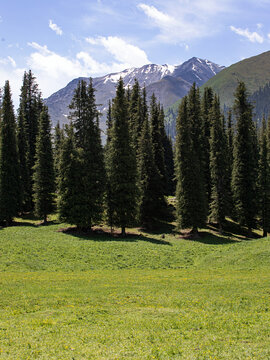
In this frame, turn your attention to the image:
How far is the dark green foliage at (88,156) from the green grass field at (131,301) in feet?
26.9

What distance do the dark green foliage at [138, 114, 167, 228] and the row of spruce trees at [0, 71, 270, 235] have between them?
0.54ft

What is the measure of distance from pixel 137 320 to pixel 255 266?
16139 millimetres

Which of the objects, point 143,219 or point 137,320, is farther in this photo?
point 143,219

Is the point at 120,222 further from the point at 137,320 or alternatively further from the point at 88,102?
the point at 137,320

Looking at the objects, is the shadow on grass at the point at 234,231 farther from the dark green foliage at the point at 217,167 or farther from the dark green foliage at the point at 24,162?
the dark green foliage at the point at 24,162

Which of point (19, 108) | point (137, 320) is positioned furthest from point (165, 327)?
point (19, 108)

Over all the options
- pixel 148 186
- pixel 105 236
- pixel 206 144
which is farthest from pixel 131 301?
pixel 206 144

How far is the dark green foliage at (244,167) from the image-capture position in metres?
47.0

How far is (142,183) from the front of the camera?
4891 centimetres

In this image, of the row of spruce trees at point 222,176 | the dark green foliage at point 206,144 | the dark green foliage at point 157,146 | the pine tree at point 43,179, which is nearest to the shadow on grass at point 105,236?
the row of spruce trees at point 222,176

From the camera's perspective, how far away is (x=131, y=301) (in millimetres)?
16797

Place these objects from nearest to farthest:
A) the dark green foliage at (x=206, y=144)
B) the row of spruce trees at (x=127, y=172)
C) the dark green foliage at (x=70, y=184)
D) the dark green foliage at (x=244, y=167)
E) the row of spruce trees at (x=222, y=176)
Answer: the dark green foliage at (x=70, y=184), the row of spruce trees at (x=127, y=172), the row of spruce trees at (x=222, y=176), the dark green foliage at (x=244, y=167), the dark green foliage at (x=206, y=144)

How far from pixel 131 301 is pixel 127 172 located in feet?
88.7

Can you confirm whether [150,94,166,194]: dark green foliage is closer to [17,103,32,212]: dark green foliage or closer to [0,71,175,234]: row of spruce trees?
[0,71,175,234]: row of spruce trees
